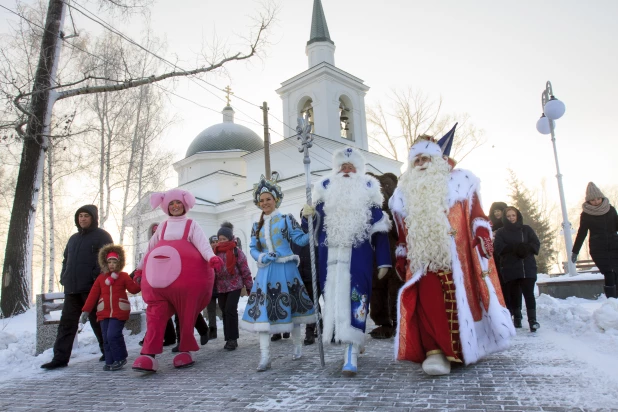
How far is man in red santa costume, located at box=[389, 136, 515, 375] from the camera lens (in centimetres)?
400

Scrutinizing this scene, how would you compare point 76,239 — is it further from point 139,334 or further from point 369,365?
point 369,365

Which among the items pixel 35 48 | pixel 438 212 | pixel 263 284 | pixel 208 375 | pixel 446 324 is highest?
pixel 35 48

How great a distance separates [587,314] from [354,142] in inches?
761

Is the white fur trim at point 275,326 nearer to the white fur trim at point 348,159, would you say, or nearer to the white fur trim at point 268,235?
the white fur trim at point 268,235

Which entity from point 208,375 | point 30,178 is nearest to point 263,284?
point 208,375

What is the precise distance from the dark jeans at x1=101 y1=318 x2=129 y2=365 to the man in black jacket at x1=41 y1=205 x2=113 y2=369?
1.39 feet

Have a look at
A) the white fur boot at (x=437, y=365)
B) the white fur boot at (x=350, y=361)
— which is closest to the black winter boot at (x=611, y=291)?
the white fur boot at (x=437, y=365)

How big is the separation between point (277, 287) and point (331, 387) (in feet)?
4.46

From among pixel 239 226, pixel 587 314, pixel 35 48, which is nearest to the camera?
pixel 587 314

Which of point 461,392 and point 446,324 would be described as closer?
point 461,392

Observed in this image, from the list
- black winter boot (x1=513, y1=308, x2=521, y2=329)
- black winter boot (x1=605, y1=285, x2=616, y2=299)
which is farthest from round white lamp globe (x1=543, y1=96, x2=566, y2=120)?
black winter boot (x1=513, y1=308, x2=521, y2=329)

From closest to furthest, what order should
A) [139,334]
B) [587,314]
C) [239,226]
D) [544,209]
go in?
1. [587,314]
2. [139,334]
3. [239,226]
4. [544,209]

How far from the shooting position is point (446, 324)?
157 inches

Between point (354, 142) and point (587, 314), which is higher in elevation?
point (354, 142)
